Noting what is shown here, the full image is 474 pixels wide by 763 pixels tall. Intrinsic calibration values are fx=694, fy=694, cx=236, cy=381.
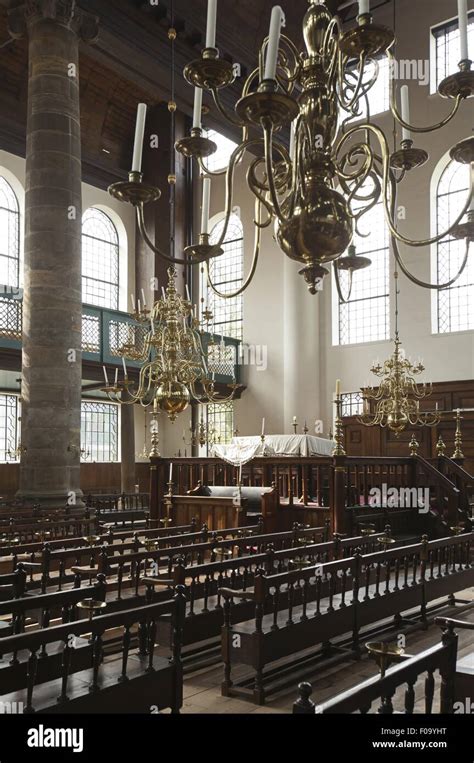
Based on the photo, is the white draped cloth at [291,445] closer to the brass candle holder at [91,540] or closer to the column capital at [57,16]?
the brass candle holder at [91,540]

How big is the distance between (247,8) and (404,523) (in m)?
9.86

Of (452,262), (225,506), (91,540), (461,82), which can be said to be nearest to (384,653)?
(461,82)

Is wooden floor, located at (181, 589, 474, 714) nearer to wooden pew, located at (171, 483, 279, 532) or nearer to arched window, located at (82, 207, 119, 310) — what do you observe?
wooden pew, located at (171, 483, 279, 532)

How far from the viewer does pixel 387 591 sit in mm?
5996

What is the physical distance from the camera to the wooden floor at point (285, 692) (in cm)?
438

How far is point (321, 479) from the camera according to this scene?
32.1 feet

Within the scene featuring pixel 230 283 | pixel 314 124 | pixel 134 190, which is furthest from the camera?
pixel 230 283

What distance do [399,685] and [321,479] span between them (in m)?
6.96

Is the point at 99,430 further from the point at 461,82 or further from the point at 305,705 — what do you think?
the point at 305,705

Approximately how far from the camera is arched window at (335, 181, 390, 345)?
57.2 feet

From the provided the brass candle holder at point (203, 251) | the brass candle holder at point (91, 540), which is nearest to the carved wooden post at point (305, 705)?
the brass candle holder at point (203, 251)

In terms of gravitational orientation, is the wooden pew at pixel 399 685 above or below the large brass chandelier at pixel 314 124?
below

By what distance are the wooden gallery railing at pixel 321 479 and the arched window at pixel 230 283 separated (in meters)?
9.01
